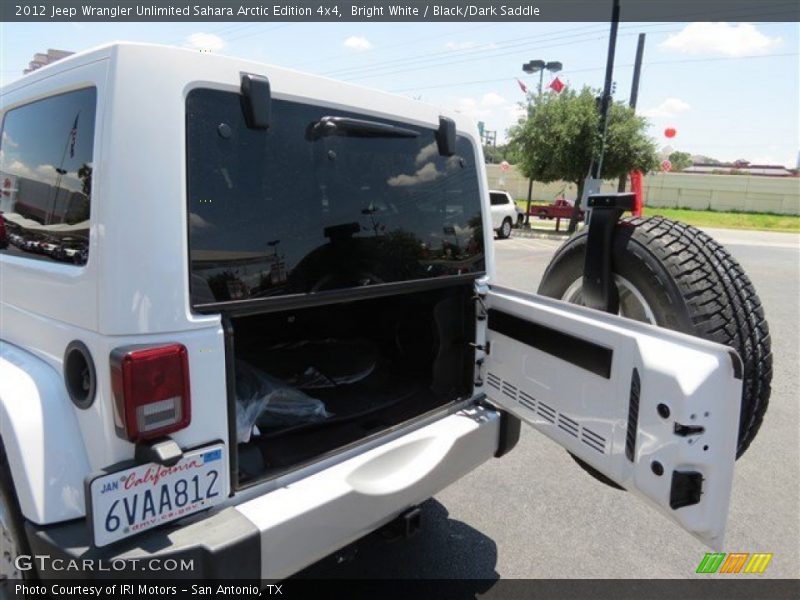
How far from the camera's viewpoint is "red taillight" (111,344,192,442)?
5.20 feet

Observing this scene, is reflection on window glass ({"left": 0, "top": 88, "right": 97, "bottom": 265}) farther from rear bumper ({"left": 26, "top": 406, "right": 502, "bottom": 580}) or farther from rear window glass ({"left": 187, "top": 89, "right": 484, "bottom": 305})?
rear bumper ({"left": 26, "top": 406, "right": 502, "bottom": 580})

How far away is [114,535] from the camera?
1.59 metres

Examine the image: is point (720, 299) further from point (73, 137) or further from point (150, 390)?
point (73, 137)

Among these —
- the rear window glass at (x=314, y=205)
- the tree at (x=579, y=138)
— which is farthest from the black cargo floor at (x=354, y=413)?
the tree at (x=579, y=138)

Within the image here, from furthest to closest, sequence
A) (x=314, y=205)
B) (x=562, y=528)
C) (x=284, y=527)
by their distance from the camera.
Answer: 1. (x=562, y=528)
2. (x=314, y=205)
3. (x=284, y=527)

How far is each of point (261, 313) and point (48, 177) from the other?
0.91 metres

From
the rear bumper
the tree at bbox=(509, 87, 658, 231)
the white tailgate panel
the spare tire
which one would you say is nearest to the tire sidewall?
the spare tire

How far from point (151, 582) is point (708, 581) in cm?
249

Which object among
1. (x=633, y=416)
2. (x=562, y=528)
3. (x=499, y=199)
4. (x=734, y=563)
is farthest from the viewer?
(x=499, y=199)

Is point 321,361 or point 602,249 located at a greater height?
point 602,249

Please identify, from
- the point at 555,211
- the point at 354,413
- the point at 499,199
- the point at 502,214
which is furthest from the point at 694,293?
the point at 555,211

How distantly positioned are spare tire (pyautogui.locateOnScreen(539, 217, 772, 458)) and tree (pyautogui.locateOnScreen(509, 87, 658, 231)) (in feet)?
66.6

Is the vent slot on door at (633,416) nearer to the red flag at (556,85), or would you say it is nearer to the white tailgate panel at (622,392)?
the white tailgate panel at (622,392)

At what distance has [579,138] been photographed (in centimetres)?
2130
